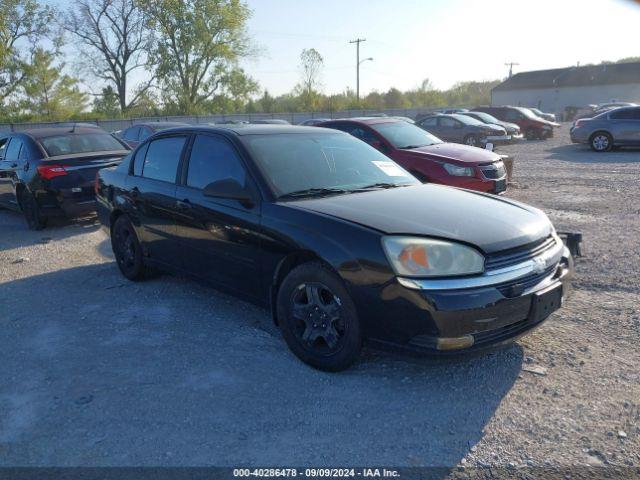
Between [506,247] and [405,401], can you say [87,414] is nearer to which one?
[405,401]

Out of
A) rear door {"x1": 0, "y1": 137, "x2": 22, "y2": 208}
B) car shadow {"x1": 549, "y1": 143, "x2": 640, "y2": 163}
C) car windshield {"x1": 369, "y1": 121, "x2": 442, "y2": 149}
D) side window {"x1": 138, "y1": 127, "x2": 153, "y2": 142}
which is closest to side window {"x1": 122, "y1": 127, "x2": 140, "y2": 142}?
side window {"x1": 138, "y1": 127, "x2": 153, "y2": 142}

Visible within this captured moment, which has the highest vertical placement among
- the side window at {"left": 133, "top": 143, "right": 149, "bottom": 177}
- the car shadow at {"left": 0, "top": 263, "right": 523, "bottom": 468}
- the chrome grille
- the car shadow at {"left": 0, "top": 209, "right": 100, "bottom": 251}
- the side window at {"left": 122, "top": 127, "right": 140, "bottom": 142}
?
the side window at {"left": 122, "top": 127, "right": 140, "bottom": 142}

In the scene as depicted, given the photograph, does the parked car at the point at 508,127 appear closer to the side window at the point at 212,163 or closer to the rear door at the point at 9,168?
the rear door at the point at 9,168

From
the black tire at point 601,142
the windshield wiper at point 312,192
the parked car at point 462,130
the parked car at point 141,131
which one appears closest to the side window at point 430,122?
the parked car at point 462,130

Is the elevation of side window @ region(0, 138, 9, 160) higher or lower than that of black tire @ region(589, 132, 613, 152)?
higher

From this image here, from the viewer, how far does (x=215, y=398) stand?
10.8 ft

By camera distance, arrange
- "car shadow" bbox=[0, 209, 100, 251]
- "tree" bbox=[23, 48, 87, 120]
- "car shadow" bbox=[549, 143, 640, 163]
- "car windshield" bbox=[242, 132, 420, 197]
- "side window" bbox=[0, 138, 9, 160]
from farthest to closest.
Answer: "tree" bbox=[23, 48, 87, 120], "car shadow" bbox=[549, 143, 640, 163], "side window" bbox=[0, 138, 9, 160], "car shadow" bbox=[0, 209, 100, 251], "car windshield" bbox=[242, 132, 420, 197]

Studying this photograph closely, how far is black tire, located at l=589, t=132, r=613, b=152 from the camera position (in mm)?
17891

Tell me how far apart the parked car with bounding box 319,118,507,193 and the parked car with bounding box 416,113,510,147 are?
37.4ft

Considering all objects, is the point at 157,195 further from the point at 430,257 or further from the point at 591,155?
the point at 591,155

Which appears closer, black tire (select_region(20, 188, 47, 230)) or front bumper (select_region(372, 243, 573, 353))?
front bumper (select_region(372, 243, 573, 353))

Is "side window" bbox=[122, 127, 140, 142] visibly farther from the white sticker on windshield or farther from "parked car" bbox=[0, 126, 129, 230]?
the white sticker on windshield

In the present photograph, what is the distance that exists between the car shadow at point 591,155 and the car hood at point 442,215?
1349cm

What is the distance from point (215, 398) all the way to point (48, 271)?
3.92 metres
